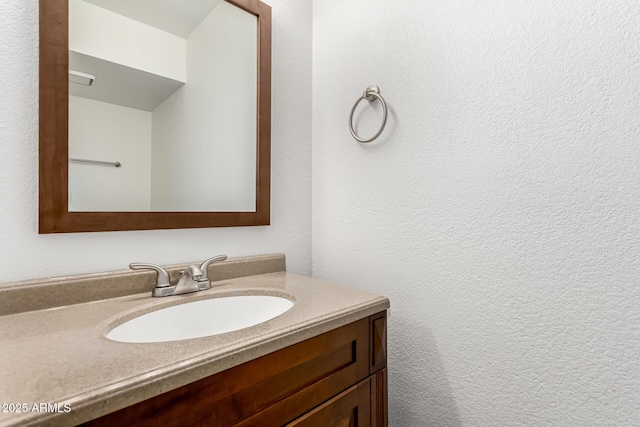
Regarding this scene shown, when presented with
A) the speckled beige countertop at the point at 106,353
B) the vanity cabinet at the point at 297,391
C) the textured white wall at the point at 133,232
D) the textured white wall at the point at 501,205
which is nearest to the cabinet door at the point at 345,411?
the vanity cabinet at the point at 297,391

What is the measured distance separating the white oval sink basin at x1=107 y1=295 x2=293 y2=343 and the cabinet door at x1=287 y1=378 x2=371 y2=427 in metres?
0.27

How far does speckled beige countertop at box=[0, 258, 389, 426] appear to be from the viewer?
421mm

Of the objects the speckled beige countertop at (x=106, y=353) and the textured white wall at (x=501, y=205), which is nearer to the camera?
the speckled beige countertop at (x=106, y=353)

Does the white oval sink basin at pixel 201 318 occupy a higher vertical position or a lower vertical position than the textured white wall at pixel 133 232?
lower

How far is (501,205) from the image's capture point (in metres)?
0.84

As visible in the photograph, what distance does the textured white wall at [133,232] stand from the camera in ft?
2.49

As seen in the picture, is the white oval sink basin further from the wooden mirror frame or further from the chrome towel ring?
the chrome towel ring

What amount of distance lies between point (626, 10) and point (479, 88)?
1.01 ft

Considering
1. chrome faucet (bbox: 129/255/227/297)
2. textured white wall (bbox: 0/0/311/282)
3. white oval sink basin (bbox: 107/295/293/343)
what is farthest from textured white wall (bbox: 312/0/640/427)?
chrome faucet (bbox: 129/255/227/297)

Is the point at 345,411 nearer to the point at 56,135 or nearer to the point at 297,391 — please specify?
the point at 297,391

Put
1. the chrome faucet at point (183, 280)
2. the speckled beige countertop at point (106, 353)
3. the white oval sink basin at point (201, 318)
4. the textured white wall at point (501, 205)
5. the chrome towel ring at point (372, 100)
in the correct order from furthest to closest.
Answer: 1. the chrome towel ring at point (372, 100)
2. the chrome faucet at point (183, 280)
3. the white oval sink basin at point (201, 318)
4. the textured white wall at point (501, 205)
5. the speckled beige countertop at point (106, 353)

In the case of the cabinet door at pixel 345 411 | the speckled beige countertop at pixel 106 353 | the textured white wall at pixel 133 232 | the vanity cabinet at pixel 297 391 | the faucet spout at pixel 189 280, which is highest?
the textured white wall at pixel 133 232

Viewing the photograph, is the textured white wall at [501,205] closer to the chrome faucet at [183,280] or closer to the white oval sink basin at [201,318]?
the white oval sink basin at [201,318]

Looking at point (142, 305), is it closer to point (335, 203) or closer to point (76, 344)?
point (76, 344)
